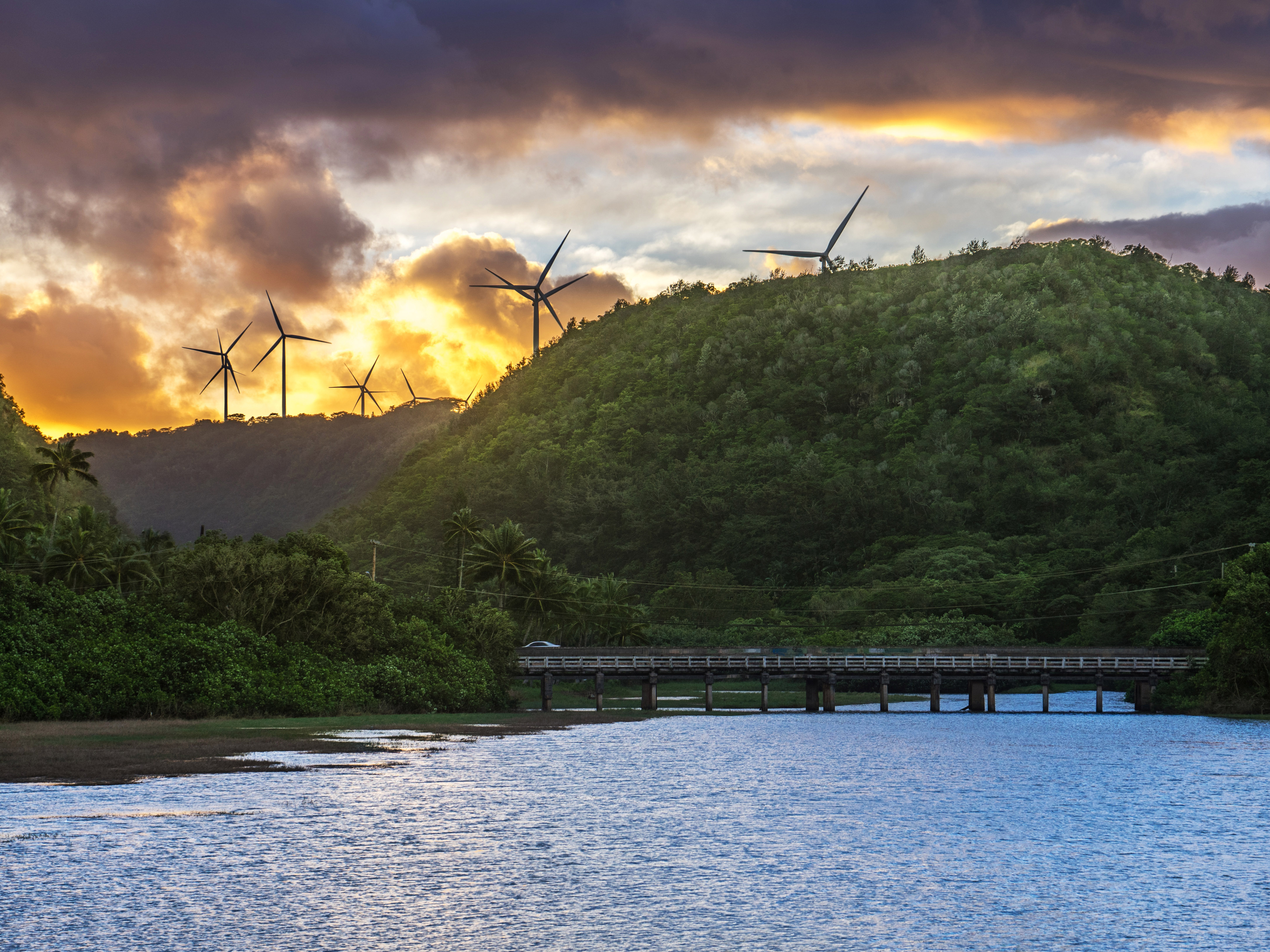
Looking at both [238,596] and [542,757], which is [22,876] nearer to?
[542,757]

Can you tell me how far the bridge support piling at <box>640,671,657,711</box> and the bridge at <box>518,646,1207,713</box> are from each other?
0.30 feet

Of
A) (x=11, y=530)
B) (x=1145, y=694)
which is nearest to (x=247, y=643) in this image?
(x=11, y=530)

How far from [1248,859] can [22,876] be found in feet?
85.5

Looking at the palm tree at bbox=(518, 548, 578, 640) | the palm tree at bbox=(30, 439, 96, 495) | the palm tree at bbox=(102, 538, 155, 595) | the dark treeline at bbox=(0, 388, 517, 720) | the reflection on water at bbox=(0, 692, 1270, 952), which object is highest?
the palm tree at bbox=(30, 439, 96, 495)

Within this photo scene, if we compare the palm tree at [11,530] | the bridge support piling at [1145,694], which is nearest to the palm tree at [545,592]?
the palm tree at [11,530]

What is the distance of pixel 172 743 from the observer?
176 feet

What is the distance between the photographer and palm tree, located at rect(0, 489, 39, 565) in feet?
393

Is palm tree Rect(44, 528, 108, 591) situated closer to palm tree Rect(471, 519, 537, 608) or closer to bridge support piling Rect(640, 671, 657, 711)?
palm tree Rect(471, 519, 537, 608)

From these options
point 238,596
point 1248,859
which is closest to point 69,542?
point 238,596

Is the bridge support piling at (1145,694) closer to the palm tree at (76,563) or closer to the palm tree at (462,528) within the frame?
the palm tree at (462,528)

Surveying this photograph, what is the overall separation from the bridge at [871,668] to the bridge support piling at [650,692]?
91mm

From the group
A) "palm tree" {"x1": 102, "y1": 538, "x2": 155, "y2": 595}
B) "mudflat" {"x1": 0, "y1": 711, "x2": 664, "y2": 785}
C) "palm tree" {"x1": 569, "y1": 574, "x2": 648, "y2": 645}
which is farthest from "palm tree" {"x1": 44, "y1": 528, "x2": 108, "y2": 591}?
"mudflat" {"x1": 0, "y1": 711, "x2": 664, "y2": 785}

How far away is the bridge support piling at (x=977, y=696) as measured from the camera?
114 m

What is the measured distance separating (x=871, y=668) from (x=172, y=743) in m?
70.4
